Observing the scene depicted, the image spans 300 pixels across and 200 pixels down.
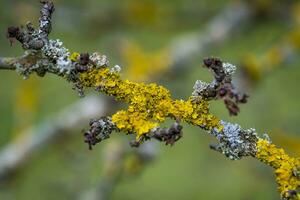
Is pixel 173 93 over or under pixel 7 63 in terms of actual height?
over

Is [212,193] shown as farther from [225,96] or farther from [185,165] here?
[225,96]

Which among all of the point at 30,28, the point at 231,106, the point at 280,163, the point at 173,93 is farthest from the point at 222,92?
the point at 173,93

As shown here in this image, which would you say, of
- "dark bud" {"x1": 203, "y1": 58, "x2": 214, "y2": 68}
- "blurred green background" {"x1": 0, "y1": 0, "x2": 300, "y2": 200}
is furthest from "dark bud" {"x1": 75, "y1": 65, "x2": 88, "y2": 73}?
"blurred green background" {"x1": 0, "y1": 0, "x2": 300, "y2": 200}


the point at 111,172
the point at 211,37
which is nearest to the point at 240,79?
the point at 211,37

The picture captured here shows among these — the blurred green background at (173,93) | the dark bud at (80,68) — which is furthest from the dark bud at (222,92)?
the blurred green background at (173,93)

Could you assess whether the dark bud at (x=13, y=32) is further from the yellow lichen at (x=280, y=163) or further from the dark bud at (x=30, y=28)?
the yellow lichen at (x=280, y=163)

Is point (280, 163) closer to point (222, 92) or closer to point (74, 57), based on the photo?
point (222, 92)
